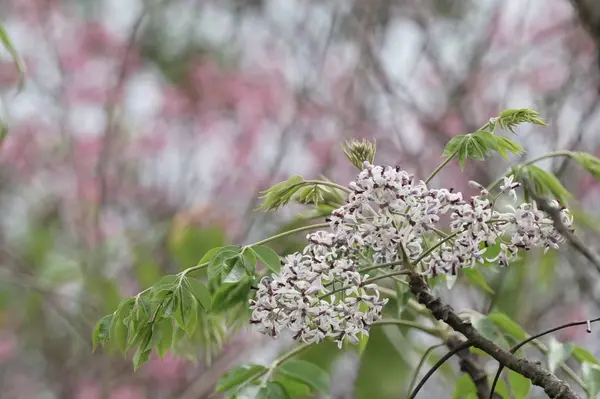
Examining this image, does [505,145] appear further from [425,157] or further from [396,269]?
[425,157]

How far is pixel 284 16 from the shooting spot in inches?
104

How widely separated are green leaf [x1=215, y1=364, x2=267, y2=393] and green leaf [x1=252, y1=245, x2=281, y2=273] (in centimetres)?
18

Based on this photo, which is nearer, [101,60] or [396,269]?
[396,269]

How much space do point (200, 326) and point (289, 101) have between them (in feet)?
7.00

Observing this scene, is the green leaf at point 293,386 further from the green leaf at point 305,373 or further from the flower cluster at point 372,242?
the flower cluster at point 372,242

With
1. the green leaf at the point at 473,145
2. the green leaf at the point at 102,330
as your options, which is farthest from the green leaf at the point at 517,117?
the green leaf at the point at 102,330

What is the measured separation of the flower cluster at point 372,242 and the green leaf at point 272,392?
19 centimetres

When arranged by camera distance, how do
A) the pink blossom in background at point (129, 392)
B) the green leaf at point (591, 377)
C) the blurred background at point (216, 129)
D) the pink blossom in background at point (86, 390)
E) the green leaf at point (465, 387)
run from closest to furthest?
1. the green leaf at point (591, 377)
2. the green leaf at point (465, 387)
3. the blurred background at point (216, 129)
4. the pink blossom in background at point (86, 390)
5. the pink blossom in background at point (129, 392)

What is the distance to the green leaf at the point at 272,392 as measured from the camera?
700 millimetres

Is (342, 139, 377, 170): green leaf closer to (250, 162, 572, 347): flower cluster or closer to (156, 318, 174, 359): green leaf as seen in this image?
(250, 162, 572, 347): flower cluster

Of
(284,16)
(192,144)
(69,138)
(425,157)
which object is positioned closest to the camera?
(425,157)

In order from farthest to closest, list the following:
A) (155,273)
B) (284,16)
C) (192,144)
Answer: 1. (192,144)
2. (284,16)
3. (155,273)

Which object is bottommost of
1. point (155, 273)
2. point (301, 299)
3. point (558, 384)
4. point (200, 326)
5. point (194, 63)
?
point (558, 384)

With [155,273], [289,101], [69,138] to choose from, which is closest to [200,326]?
[155,273]
